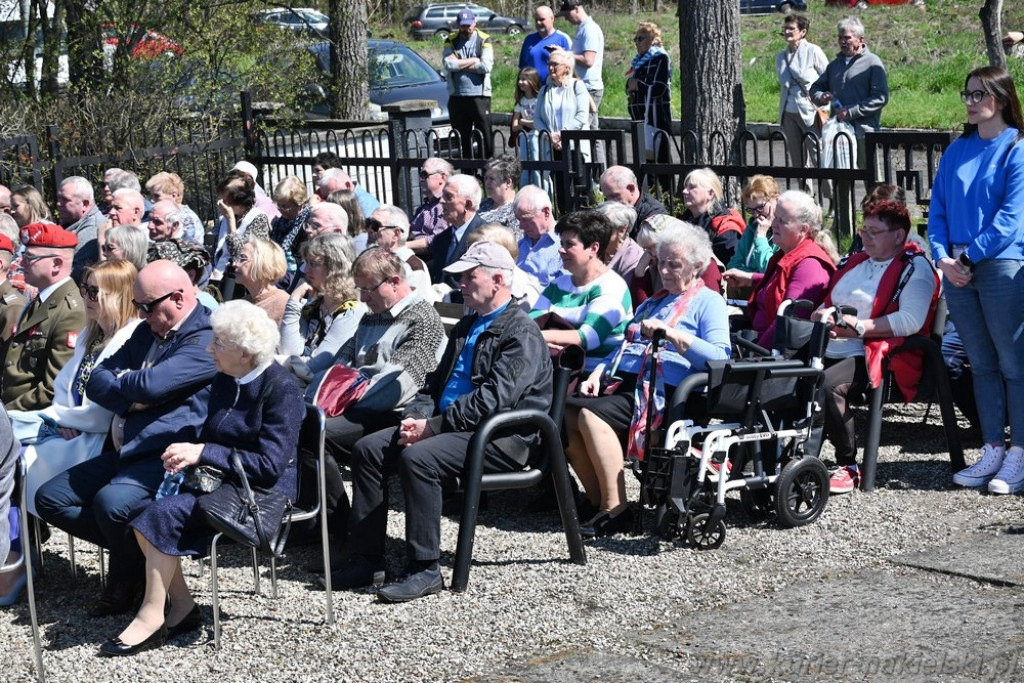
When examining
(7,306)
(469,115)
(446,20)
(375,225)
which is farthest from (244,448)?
(446,20)

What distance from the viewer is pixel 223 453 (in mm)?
5422

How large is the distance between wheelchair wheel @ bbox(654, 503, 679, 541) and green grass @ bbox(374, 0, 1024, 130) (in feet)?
44.2

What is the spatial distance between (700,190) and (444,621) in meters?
3.88

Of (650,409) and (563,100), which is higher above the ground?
(563,100)

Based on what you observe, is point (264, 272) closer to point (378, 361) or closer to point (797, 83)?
point (378, 361)

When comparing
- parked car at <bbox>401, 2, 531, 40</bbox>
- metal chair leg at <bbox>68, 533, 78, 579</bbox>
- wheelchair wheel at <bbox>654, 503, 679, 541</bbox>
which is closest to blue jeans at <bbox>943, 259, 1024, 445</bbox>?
wheelchair wheel at <bbox>654, 503, 679, 541</bbox>

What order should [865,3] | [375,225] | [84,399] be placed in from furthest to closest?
[865,3], [375,225], [84,399]

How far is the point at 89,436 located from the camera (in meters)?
6.16

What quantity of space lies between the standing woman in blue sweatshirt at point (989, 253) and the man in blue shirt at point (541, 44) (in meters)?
7.39

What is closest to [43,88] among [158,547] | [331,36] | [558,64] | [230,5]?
[230,5]

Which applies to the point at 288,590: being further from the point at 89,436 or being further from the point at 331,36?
the point at 331,36

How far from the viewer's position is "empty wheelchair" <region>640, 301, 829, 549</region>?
6043mm

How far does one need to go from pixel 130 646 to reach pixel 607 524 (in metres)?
2.18

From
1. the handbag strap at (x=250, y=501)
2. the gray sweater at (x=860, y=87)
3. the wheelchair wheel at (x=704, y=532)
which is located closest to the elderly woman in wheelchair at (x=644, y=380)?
the wheelchair wheel at (x=704, y=532)
